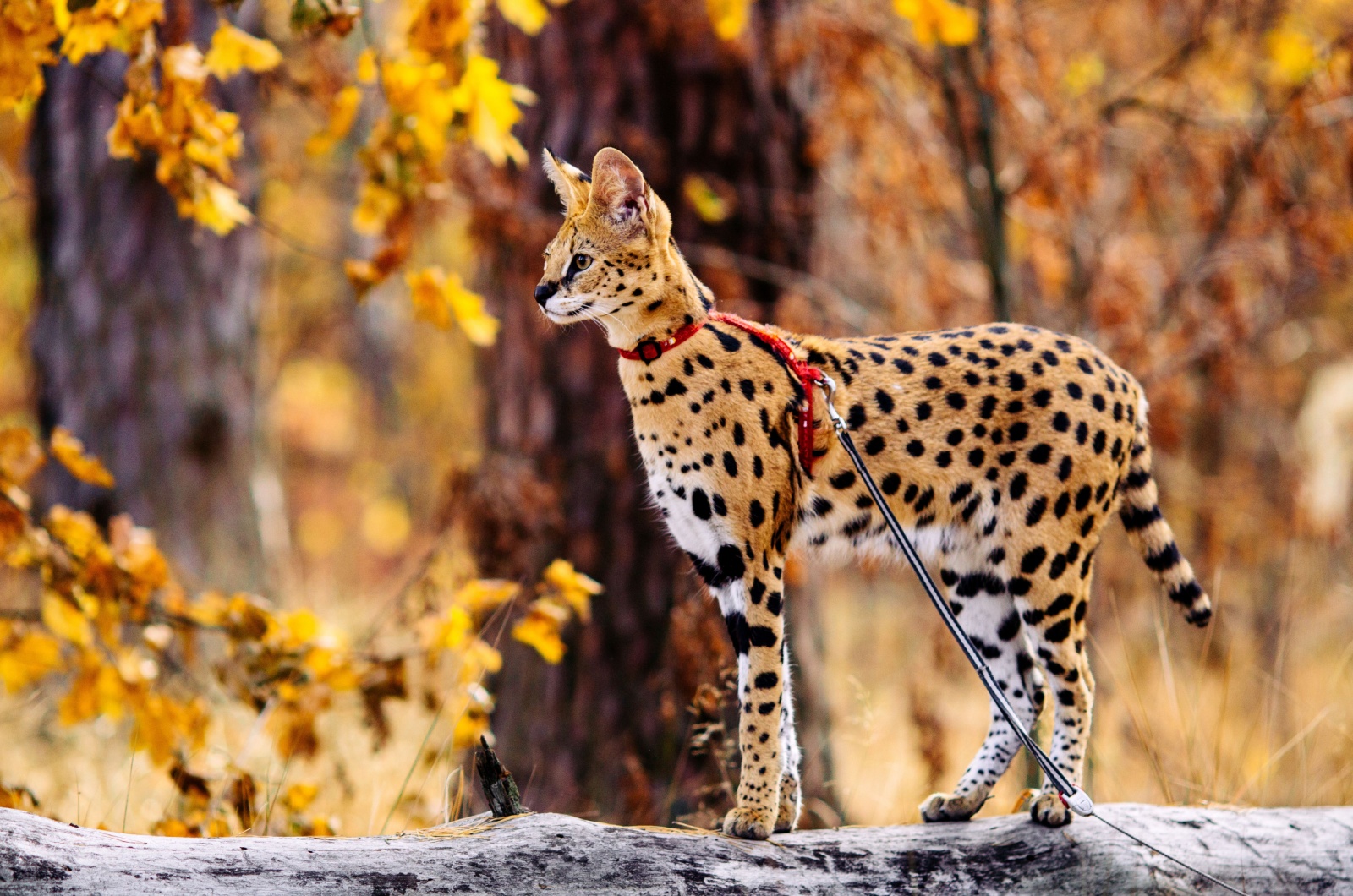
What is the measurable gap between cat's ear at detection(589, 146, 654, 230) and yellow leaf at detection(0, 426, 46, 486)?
2237 mm

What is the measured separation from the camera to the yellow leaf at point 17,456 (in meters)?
4.05

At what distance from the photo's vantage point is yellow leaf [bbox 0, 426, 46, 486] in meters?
4.05

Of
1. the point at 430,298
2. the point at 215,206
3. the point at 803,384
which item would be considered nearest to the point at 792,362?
the point at 803,384

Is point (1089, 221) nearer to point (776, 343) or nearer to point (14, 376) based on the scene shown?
point (776, 343)

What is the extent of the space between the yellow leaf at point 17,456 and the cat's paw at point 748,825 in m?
2.65

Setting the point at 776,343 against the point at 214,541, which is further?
the point at 214,541

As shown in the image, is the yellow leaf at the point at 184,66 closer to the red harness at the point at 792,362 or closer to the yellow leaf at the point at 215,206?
the yellow leaf at the point at 215,206

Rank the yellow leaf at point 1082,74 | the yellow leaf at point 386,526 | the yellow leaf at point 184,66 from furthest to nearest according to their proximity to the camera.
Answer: the yellow leaf at point 386,526 < the yellow leaf at point 1082,74 < the yellow leaf at point 184,66

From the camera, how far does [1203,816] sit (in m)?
3.60

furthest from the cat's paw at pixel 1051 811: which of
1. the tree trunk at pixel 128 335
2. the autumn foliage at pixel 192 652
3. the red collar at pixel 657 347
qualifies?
the tree trunk at pixel 128 335

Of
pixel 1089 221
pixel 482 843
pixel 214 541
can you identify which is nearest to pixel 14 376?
pixel 214 541

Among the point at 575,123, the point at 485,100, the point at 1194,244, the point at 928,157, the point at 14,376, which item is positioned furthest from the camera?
the point at 14,376

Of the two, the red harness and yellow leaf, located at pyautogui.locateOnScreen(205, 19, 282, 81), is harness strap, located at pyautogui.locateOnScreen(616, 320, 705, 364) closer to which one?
the red harness

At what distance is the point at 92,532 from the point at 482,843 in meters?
2.20
